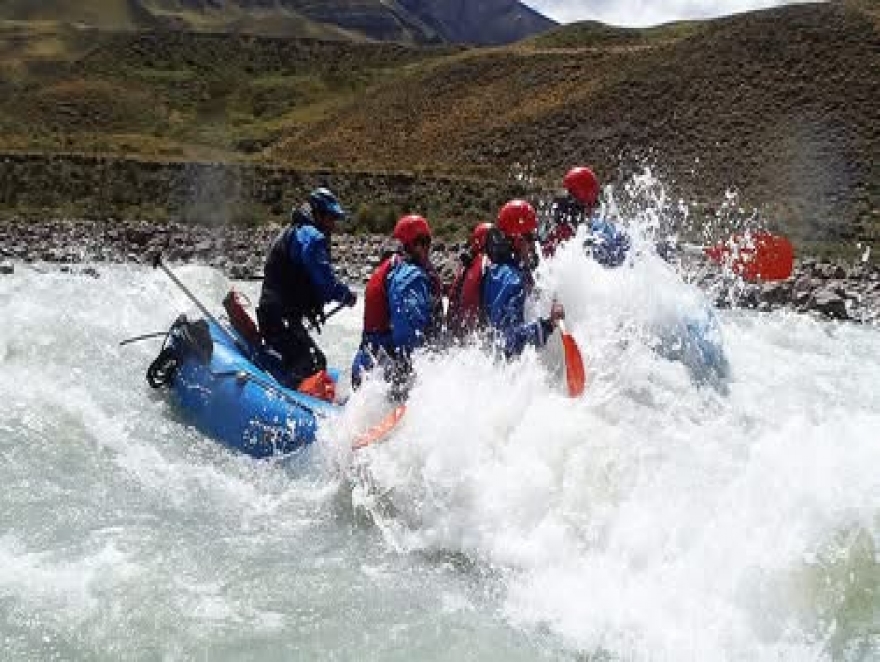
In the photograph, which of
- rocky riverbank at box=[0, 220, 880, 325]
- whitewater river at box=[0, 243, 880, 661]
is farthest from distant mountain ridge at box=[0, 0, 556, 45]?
whitewater river at box=[0, 243, 880, 661]

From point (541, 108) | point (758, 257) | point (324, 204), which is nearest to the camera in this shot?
point (324, 204)

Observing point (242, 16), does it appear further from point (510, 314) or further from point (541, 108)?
point (510, 314)

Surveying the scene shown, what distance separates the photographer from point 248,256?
52.6 feet

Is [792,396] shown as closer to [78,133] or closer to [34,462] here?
[34,462]

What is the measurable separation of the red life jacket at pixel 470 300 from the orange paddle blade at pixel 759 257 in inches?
286

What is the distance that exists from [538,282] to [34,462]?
13.1 feet

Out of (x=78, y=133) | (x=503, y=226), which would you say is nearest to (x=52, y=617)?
(x=503, y=226)

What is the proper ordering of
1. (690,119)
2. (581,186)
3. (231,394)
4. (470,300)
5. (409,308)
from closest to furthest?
(409,308) < (470,300) < (231,394) < (581,186) < (690,119)

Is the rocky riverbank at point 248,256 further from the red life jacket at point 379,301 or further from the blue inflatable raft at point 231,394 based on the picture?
the red life jacket at point 379,301

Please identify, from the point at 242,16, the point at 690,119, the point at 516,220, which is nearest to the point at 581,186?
the point at 516,220

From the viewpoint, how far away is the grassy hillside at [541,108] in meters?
34.6

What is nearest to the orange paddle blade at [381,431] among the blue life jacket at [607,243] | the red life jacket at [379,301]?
the red life jacket at [379,301]

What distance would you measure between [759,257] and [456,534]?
30.8 feet

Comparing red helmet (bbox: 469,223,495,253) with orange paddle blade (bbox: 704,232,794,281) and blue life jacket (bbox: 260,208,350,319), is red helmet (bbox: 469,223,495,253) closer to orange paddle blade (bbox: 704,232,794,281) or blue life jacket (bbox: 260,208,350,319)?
blue life jacket (bbox: 260,208,350,319)
